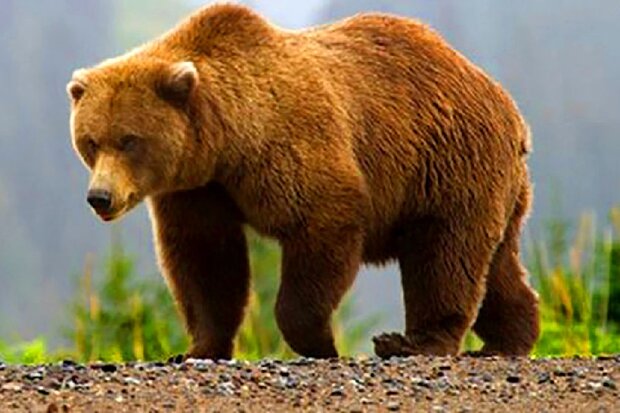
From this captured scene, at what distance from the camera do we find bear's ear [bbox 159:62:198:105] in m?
6.69

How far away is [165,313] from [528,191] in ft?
8.27

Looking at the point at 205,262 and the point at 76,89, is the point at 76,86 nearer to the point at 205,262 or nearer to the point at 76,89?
the point at 76,89

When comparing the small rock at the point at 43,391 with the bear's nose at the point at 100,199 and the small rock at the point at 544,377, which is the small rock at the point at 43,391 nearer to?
the bear's nose at the point at 100,199

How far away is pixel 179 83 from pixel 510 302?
2343 mm

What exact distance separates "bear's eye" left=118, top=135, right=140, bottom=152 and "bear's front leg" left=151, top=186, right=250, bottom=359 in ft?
1.81

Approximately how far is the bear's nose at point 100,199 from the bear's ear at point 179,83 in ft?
1.70

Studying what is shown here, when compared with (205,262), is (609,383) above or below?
below

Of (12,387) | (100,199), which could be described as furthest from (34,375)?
(100,199)

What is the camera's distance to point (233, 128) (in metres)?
6.88

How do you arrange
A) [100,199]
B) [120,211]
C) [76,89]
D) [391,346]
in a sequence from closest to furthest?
[100,199], [120,211], [76,89], [391,346]

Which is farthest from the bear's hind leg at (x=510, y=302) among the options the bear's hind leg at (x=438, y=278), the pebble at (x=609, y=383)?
the pebble at (x=609, y=383)

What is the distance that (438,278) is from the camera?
7.50 metres

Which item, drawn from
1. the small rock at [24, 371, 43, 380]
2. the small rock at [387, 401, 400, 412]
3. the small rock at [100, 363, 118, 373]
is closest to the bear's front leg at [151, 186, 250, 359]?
the small rock at [100, 363, 118, 373]

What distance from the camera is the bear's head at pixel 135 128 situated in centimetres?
661
